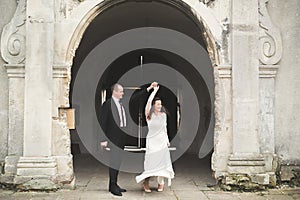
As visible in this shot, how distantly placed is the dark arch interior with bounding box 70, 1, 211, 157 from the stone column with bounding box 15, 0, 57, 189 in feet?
6.25

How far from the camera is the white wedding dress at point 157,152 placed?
252 inches

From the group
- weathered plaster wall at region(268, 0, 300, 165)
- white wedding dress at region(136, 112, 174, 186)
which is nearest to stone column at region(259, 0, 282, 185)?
weathered plaster wall at region(268, 0, 300, 165)

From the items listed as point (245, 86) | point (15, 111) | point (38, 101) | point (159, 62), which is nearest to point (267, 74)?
point (245, 86)

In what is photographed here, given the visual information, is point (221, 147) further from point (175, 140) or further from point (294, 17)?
point (175, 140)

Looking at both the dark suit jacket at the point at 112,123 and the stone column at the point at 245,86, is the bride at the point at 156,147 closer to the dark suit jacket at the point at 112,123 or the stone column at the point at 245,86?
the dark suit jacket at the point at 112,123

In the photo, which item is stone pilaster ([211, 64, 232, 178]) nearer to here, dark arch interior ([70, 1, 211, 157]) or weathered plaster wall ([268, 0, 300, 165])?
weathered plaster wall ([268, 0, 300, 165])

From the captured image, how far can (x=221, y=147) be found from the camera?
22.7 feet

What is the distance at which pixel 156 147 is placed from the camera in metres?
6.48

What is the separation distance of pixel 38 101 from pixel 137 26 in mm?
5166

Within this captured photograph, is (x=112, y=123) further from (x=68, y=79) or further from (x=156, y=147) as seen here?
(x=68, y=79)

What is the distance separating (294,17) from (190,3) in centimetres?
196

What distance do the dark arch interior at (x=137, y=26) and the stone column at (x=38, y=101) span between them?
1.90 metres

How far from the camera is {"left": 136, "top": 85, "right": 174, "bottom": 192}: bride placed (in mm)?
6414

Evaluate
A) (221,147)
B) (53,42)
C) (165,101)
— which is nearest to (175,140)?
(165,101)
